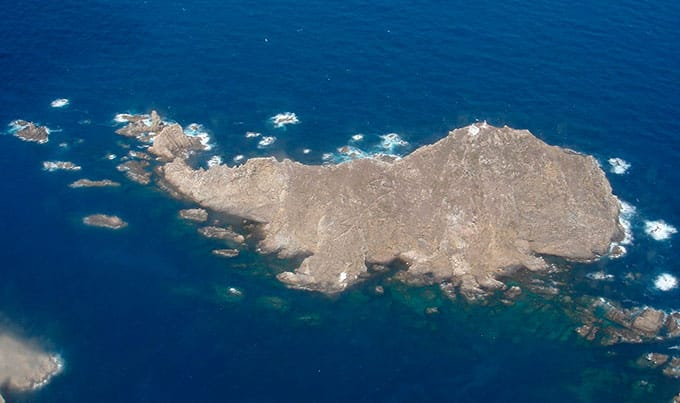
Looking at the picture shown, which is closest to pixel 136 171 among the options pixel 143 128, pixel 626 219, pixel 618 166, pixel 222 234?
pixel 143 128

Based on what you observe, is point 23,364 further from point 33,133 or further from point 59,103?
point 59,103

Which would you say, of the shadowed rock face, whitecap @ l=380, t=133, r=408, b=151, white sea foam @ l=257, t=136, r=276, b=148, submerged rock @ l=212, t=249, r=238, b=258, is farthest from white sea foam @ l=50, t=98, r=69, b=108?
whitecap @ l=380, t=133, r=408, b=151

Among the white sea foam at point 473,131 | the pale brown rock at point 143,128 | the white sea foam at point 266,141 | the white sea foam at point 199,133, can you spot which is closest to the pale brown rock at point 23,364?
the pale brown rock at point 143,128

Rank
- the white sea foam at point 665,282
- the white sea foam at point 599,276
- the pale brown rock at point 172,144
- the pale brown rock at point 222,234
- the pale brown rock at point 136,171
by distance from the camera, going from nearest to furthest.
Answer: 1. the white sea foam at point 665,282
2. the white sea foam at point 599,276
3. the pale brown rock at point 222,234
4. the pale brown rock at point 136,171
5. the pale brown rock at point 172,144

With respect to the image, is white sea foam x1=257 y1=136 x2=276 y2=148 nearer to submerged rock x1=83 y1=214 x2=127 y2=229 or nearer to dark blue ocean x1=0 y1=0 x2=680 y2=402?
dark blue ocean x1=0 y1=0 x2=680 y2=402

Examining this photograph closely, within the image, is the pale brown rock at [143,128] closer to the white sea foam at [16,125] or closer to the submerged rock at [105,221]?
the white sea foam at [16,125]
